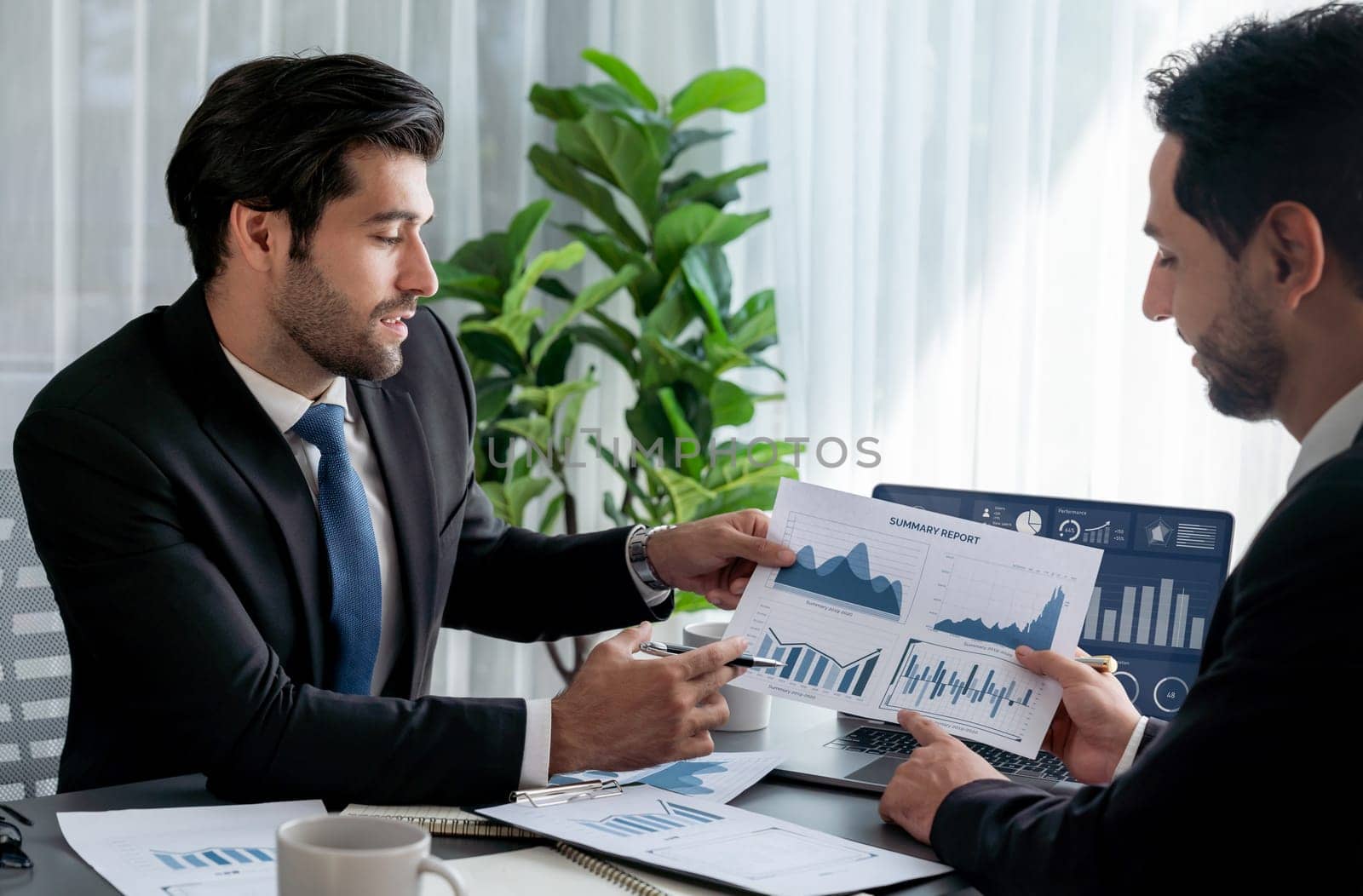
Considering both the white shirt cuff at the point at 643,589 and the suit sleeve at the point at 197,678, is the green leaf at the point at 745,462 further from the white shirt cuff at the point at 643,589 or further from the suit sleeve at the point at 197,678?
the suit sleeve at the point at 197,678

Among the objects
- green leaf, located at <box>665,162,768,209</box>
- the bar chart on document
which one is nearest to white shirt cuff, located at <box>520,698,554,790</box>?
the bar chart on document

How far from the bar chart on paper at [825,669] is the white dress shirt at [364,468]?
1.45 ft

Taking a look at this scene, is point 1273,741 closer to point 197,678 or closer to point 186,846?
point 186,846

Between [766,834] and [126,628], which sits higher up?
[126,628]

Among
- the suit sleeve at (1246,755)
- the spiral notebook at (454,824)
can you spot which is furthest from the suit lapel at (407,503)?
the suit sleeve at (1246,755)

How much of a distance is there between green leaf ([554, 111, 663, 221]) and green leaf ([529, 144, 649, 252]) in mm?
31

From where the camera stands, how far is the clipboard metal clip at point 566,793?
46.1 inches

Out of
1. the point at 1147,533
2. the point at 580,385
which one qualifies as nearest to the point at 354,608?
the point at 1147,533

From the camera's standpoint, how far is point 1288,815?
2.80 ft

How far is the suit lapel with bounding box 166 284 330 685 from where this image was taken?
1383mm

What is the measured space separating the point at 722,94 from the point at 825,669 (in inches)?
76.3

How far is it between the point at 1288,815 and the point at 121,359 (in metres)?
1.23

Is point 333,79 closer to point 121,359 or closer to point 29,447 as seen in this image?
point 121,359

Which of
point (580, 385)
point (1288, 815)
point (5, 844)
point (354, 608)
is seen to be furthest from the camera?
point (580, 385)
